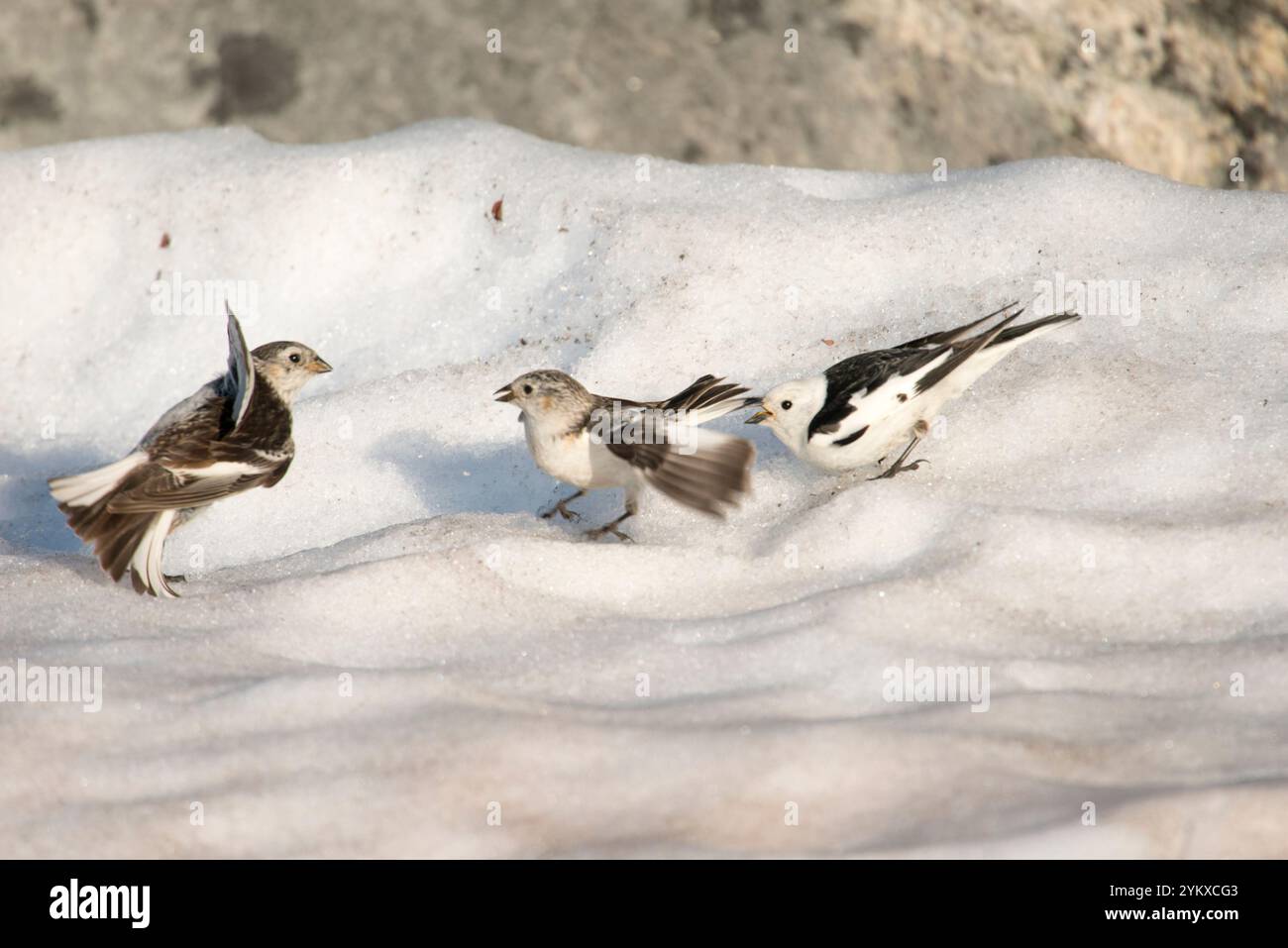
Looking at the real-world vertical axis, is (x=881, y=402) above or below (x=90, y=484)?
above

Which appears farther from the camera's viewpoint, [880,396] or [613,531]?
[613,531]

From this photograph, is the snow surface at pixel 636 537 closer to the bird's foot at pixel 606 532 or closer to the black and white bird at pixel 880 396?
the bird's foot at pixel 606 532

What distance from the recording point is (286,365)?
4.97 metres

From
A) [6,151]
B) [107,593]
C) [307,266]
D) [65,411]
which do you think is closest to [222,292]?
[307,266]

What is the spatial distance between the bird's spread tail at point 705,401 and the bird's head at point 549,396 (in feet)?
1.01

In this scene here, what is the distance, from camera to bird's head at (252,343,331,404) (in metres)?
4.92

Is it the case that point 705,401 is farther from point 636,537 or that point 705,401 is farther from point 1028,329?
point 1028,329

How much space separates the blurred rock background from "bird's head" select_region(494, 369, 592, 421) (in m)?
2.44

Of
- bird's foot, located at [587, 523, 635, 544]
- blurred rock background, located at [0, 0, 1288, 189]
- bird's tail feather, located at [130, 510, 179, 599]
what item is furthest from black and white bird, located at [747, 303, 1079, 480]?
blurred rock background, located at [0, 0, 1288, 189]

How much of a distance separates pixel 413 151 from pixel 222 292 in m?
1.14

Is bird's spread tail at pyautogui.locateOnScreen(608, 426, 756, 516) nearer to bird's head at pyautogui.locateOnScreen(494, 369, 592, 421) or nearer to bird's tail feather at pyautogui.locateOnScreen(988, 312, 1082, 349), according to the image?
bird's head at pyautogui.locateOnScreen(494, 369, 592, 421)

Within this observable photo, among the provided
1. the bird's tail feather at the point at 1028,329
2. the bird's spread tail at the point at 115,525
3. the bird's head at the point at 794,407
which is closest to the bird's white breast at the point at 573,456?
the bird's head at the point at 794,407

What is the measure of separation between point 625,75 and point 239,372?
10.3 ft

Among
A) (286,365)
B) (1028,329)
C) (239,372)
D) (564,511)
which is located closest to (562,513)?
(564,511)
